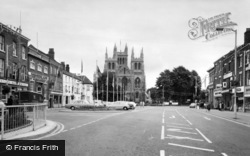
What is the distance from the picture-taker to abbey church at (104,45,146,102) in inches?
5369

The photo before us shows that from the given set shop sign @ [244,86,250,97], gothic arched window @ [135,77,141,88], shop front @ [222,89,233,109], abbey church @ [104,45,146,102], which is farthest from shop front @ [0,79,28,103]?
gothic arched window @ [135,77,141,88]

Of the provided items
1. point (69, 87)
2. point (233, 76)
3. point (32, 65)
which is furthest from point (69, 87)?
point (233, 76)

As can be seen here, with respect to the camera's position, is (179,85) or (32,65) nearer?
(32,65)

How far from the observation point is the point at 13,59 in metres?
37.6

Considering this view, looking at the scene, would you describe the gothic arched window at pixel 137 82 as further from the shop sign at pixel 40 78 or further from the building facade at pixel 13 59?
the building facade at pixel 13 59

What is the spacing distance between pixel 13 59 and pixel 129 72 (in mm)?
103687

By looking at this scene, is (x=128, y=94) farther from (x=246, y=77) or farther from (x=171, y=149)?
(x=171, y=149)

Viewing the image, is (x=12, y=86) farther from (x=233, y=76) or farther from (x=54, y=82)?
(x=233, y=76)

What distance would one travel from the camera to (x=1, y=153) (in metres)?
8.57

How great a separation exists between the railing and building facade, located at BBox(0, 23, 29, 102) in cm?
1923

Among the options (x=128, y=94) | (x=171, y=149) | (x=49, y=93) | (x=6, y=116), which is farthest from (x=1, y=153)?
(x=128, y=94)

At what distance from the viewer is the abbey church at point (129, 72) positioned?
136375 millimetres

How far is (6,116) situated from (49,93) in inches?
1738

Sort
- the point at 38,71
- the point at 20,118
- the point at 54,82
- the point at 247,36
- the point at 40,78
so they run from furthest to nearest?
the point at 54,82 → the point at 40,78 → the point at 38,71 → the point at 247,36 → the point at 20,118
